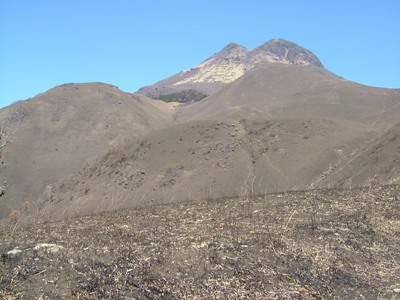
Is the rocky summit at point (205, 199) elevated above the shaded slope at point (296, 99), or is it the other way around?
the shaded slope at point (296, 99)

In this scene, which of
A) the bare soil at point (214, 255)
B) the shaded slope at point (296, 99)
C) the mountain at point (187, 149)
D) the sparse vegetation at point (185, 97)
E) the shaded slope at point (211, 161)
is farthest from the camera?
the sparse vegetation at point (185, 97)

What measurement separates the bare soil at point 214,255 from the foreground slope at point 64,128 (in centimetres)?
5307

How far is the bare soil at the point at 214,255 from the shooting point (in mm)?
6172

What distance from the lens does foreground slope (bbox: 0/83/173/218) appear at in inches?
2771

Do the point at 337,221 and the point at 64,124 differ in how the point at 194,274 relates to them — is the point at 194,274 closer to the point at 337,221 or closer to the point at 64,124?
the point at 337,221

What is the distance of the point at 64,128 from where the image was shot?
304 feet

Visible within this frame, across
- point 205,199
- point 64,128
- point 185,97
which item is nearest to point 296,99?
point 64,128

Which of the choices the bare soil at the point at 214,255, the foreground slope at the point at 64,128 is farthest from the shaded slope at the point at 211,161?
the bare soil at the point at 214,255

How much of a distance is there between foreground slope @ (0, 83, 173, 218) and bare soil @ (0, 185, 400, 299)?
5307 centimetres

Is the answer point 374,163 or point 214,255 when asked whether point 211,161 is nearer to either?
point 374,163

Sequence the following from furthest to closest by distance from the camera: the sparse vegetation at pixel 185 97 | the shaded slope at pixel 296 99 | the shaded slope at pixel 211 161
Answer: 1. the sparse vegetation at pixel 185 97
2. the shaded slope at pixel 296 99
3. the shaded slope at pixel 211 161

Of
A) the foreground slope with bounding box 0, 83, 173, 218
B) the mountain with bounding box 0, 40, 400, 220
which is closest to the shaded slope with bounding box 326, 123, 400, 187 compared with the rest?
the mountain with bounding box 0, 40, 400, 220

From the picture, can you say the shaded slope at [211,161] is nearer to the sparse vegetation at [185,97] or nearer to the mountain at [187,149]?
the mountain at [187,149]

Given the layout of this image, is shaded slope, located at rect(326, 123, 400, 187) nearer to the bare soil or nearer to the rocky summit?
the rocky summit
